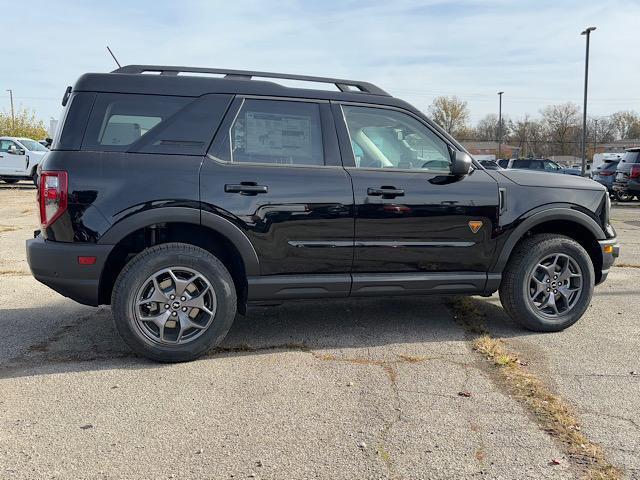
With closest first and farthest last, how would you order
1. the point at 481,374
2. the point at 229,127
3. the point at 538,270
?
the point at 481,374
the point at 229,127
the point at 538,270

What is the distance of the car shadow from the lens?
3910 millimetres

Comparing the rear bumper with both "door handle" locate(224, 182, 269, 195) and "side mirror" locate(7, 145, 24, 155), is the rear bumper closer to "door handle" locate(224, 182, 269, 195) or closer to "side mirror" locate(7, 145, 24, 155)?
"door handle" locate(224, 182, 269, 195)

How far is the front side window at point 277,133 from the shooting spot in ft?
13.1

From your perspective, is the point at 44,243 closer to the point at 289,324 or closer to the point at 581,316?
the point at 289,324

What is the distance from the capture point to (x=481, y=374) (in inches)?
145

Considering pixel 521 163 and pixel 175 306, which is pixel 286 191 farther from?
pixel 521 163

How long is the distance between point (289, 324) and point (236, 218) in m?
1.35

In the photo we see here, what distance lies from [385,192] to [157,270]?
5.71ft

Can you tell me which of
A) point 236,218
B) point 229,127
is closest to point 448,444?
point 236,218

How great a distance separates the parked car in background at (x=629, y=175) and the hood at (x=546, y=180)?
14921mm

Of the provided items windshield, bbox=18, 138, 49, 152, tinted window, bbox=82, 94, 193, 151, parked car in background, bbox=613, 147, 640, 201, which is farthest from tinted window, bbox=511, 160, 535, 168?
tinted window, bbox=82, 94, 193, 151

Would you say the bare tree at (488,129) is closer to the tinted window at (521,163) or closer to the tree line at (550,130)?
the tree line at (550,130)

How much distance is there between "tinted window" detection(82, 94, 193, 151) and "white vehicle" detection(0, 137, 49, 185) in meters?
19.6

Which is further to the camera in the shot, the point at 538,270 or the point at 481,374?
the point at 538,270
